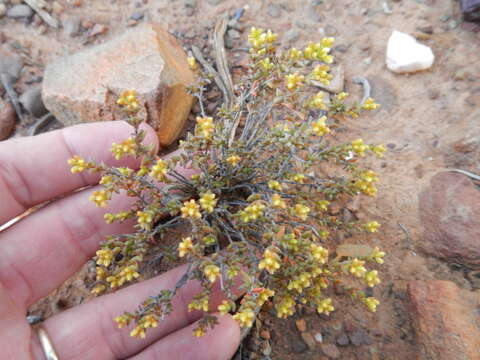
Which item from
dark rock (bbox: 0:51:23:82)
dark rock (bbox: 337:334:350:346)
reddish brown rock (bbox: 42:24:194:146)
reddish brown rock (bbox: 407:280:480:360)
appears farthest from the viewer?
dark rock (bbox: 0:51:23:82)

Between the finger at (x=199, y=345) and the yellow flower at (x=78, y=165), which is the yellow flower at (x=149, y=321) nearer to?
the finger at (x=199, y=345)

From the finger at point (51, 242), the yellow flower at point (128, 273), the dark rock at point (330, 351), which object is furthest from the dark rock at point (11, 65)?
the dark rock at point (330, 351)

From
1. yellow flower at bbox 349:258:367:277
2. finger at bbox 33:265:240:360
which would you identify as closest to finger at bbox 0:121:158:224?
finger at bbox 33:265:240:360

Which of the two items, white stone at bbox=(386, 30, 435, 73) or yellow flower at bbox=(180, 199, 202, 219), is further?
white stone at bbox=(386, 30, 435, 73)

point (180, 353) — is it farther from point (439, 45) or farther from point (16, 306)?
point (439, 45)

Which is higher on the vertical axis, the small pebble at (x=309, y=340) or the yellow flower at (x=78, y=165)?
the yellow flower at (x=78, y=165)

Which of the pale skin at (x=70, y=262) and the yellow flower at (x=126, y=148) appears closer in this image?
the yellow flower at (x=126, y=148)

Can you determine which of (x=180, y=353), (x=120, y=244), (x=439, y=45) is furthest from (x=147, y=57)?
(x=439, y=45)

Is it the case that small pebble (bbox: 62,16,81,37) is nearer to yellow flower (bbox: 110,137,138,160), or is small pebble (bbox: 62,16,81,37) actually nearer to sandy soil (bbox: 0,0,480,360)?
sandy soil (bbox: 0,0,480,360)
